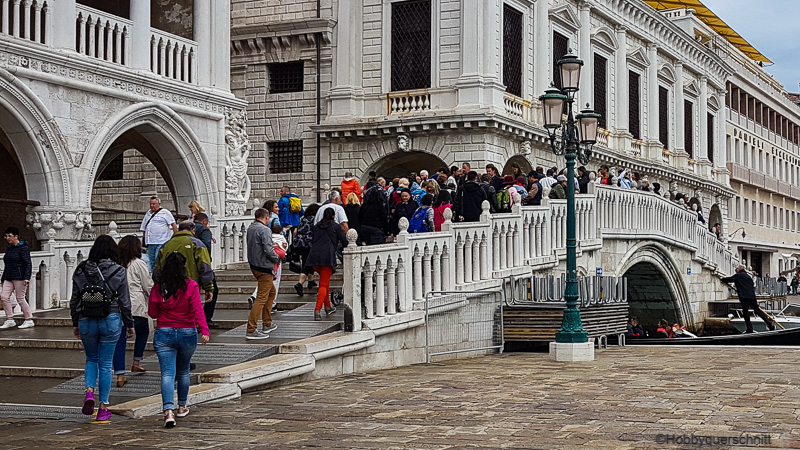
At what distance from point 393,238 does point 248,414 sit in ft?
25.1

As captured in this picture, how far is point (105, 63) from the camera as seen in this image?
17.7 metres

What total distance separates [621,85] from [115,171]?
60.1 feet

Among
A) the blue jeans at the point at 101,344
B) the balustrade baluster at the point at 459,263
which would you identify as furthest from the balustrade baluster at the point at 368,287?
the blue jeans at the point at 101,344

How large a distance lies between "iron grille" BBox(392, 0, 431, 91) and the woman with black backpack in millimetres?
19069

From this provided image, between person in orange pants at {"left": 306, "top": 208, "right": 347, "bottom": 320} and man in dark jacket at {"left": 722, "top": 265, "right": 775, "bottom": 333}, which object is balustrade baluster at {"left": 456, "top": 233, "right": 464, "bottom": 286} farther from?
man in dark jacket at {"left": 722, "top": 265, "right": 775, "bottom": 333}

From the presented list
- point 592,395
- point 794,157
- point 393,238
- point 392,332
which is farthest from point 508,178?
point 794,157

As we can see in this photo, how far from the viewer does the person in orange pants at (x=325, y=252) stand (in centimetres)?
1357

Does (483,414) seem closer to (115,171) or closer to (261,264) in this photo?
(261,264)

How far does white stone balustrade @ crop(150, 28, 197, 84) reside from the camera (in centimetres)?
1919

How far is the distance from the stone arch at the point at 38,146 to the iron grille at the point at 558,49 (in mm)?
17976

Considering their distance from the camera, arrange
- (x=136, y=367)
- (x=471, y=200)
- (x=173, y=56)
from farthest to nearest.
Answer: (x=173, y=56) → (x=471, y=200) → (x=136, y=367)

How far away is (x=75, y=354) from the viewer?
12.5m

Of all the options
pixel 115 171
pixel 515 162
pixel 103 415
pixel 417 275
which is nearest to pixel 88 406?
pixel 103 415

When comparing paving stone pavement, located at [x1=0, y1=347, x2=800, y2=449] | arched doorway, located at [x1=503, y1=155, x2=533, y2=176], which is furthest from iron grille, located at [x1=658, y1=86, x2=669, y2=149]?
paving stone pavement, located at [x1=0, y1=347, x2=800, y2=449]
